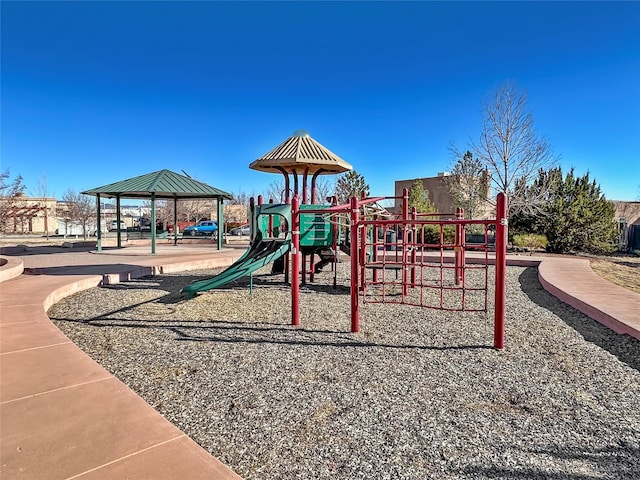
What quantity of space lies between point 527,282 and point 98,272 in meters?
9.80

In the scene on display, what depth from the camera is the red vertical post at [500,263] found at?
169 inches

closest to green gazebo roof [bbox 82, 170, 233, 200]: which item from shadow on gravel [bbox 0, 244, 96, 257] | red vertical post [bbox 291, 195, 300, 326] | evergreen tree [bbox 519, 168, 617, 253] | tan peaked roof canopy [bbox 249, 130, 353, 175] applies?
shadow on gravel [bbox 0, 244, 96, 257]

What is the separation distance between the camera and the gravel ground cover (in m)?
2.38

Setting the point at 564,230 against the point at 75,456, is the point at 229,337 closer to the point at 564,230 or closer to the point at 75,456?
the point at 75,456

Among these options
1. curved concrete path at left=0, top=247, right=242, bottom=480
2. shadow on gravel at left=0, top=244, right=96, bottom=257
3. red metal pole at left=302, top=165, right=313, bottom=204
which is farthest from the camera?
shadow on gravel at left=0, top=244, right=96, bottom=257

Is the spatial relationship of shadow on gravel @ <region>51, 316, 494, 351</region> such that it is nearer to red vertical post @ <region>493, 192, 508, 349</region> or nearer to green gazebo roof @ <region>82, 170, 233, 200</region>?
red vertical post @ <region>493, 192, 508, 349</region>

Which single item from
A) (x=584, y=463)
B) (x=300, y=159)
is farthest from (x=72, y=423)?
(x=300, y=159)

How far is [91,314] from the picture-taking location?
5.90 meters

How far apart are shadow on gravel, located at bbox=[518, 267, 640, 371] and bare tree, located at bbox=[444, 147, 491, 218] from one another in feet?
59.3

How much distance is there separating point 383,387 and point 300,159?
6.72 m

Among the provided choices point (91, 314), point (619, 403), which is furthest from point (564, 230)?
point (91, 314)

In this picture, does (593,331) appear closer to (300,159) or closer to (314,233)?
(314,233)

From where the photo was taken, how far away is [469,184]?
27000mm

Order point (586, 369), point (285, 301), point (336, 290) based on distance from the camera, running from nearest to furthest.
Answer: point (586, 369) → point (285, 301) → point (336, 290)
